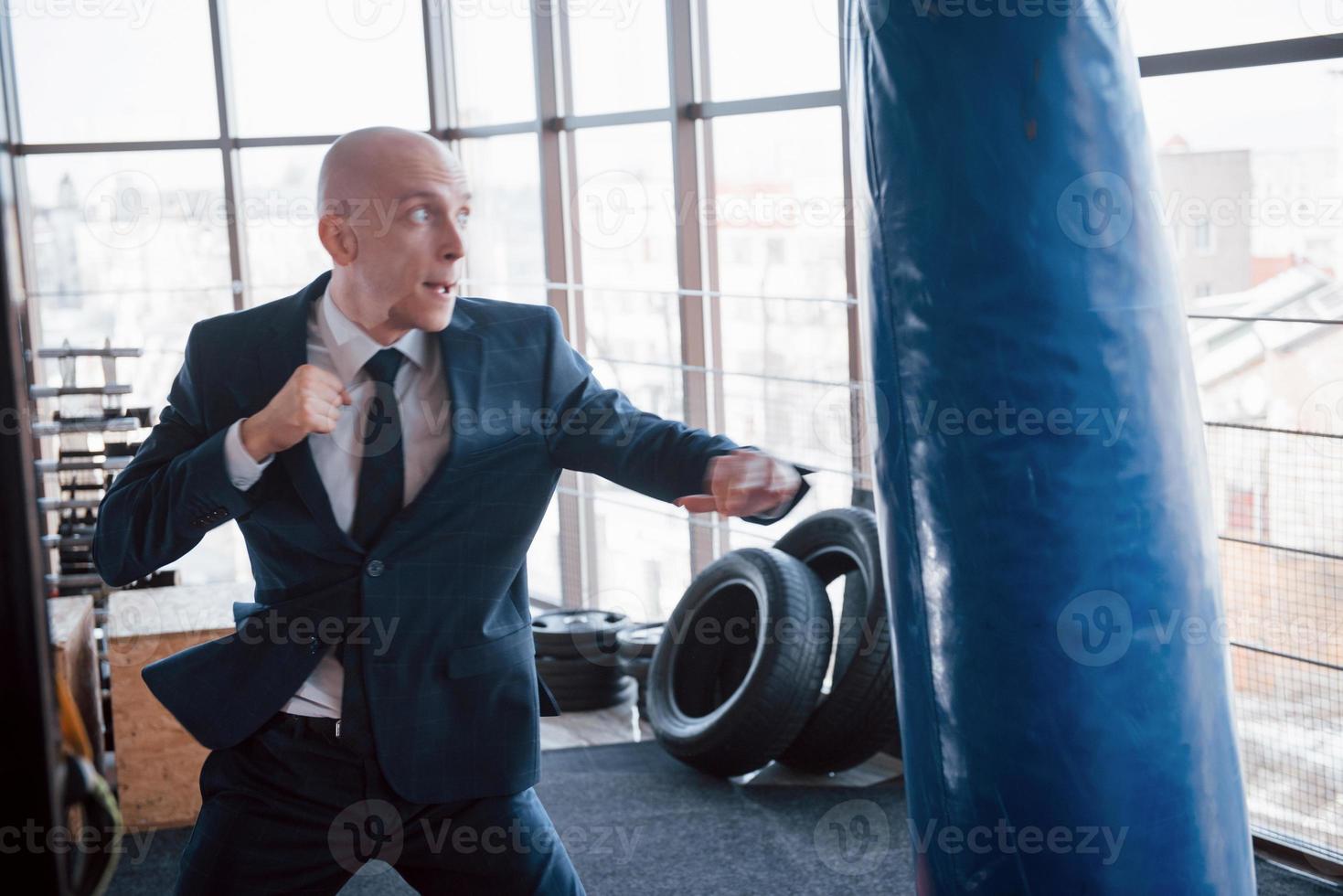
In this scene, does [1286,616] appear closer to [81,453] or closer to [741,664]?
[741,664]

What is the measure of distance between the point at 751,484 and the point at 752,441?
3.12 m

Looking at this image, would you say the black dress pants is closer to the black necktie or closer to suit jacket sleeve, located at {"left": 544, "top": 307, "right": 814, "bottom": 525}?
the black necktie

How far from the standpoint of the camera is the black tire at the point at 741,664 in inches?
139

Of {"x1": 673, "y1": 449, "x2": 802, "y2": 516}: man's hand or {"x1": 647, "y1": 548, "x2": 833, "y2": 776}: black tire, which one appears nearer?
{"x1": 673, "y1": 449, "x2": 802, "y2": 516}: man's hand

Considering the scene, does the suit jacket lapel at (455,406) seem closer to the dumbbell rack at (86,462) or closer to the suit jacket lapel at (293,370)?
the suit jacket lapel at (293,370)

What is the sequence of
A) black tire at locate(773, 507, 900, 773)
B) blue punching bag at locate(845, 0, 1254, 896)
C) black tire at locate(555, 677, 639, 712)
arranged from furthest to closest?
black tire at locate(555, 677, 639, 712), black tire at locate(773, 507, 900, 773), blue punching bag at locate(845, 0, 1254, 896)

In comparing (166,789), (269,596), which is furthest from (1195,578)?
(166,789)

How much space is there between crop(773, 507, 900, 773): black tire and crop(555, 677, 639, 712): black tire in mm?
944

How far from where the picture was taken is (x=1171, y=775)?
68.4 inches

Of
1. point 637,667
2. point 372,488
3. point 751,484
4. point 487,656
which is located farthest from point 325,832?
point 637,667

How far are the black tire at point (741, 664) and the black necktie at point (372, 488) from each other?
6.45 feet

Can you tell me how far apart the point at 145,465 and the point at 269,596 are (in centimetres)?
23

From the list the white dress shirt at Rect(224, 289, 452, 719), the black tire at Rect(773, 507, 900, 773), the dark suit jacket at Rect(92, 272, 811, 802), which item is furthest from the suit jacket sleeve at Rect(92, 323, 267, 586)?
the black tire at Rect(773, 507, 900, 773)

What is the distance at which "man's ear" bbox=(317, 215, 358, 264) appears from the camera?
167 centimetres
